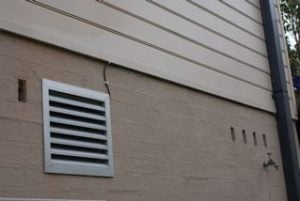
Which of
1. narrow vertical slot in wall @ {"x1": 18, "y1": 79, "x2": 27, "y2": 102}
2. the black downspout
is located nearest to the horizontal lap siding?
the black downspout

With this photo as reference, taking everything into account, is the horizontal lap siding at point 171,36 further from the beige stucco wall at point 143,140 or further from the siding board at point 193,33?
the beige stucco wall at point 143,140

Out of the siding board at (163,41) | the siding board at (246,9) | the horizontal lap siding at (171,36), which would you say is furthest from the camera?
the siding board at (246,9)

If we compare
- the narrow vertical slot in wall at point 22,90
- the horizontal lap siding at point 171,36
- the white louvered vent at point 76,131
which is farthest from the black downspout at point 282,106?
the narrow vertical slot in wall at point 22,90

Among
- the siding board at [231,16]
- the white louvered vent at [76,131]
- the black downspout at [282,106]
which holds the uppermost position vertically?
the siding board at [231,16]

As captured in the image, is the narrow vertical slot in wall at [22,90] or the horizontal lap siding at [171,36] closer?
the narrow vertical slot in wall at [22,90]

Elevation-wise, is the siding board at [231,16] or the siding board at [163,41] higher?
the siding board at [231,16]

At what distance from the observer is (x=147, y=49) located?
6.74 metres

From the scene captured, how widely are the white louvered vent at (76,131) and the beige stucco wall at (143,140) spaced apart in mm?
84

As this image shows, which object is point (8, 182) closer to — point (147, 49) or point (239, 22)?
point (147, 49)

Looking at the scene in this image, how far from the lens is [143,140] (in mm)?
6246

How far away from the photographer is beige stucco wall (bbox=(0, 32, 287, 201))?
15.9 feet

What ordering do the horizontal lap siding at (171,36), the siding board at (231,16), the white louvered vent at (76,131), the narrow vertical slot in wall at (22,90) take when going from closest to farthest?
the narrow vertical slot in wall at (22,90) < the white louvered vent at (76,131) < the horizontal lap siding at (171,36) < the siding board at (231,16)

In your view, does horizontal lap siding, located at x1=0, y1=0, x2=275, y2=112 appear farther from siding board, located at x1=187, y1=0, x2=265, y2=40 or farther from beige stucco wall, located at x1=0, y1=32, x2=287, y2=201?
beige stucco wall, located at x1=0, y1=32, x2=287, y2=201

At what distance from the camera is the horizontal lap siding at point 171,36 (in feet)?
18.0
